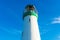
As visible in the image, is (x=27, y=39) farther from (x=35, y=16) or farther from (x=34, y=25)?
(x=35, y=16)

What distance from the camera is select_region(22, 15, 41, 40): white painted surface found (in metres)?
20.1

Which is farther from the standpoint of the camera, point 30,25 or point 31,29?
point 30,25

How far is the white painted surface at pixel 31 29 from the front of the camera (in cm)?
2014

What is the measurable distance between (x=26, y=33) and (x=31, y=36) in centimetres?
94

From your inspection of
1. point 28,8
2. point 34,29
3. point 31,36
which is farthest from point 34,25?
point 28,8

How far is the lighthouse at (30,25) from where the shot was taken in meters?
20.2

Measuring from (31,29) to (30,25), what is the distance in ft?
2.32

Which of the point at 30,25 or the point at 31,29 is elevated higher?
the point at 30,25

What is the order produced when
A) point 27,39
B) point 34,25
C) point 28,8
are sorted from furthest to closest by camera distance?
point 28,8
point 34,25
point 27,39

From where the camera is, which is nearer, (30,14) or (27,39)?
(27,39)

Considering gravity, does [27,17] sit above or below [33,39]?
above

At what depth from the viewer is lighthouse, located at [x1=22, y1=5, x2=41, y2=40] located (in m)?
20.2

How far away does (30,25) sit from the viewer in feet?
68.8

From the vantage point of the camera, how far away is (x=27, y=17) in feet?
71.2
